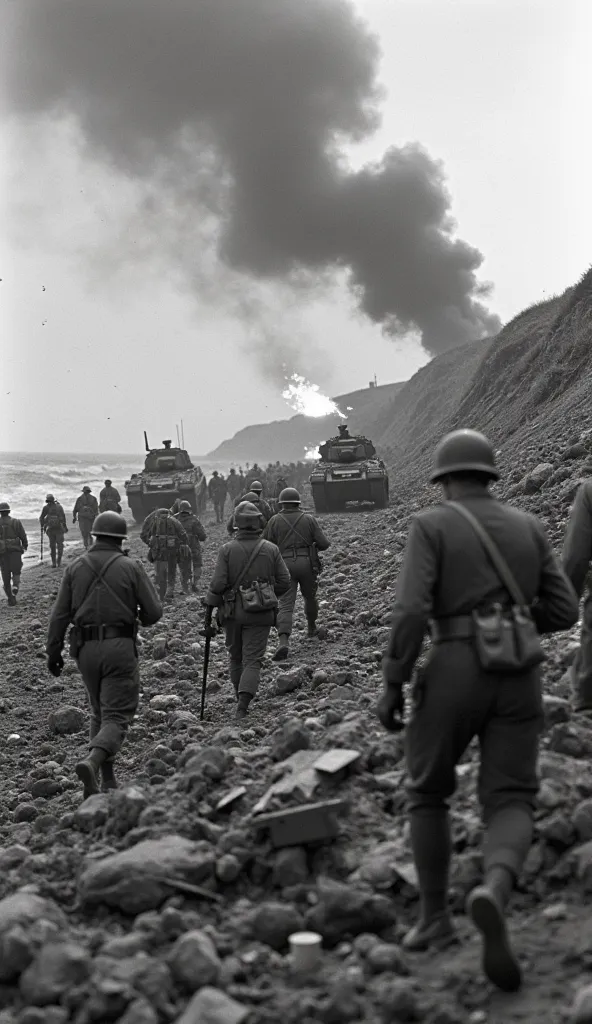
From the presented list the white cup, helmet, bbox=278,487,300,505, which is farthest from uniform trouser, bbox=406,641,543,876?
helmet, bbox=278,487,300,505

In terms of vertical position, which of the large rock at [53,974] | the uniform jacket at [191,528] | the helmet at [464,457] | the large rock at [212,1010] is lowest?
the large rock at [53,974]

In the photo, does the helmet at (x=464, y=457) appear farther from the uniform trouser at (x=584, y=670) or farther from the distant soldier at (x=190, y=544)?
the distant soldier at (x=190, y=544)

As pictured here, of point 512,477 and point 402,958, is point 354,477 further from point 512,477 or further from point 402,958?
point 402,958

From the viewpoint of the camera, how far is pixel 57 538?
22.8 m

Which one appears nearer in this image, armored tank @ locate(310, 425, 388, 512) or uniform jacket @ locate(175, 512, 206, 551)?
uniform jacket @ locate(175, 512, 206, 551)

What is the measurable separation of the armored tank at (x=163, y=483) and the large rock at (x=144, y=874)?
73.5 feet

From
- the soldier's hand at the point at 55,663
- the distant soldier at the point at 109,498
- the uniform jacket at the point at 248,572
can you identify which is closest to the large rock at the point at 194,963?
the soldier's hand at the point at 55,663

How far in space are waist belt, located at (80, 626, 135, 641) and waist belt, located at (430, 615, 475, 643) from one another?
3465 millimetres

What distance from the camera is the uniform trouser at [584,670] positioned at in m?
5.39

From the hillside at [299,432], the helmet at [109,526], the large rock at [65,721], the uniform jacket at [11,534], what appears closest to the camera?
the helmet at [109,526]

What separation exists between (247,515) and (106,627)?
232 centimetres

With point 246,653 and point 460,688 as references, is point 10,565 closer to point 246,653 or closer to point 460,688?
point 246,653

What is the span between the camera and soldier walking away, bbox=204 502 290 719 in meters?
8.56

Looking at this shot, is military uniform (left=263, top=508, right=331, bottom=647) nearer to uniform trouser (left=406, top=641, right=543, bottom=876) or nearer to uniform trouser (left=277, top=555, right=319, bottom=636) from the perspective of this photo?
uniform trouser (left=277, top=555, right=319, bottom=636)
